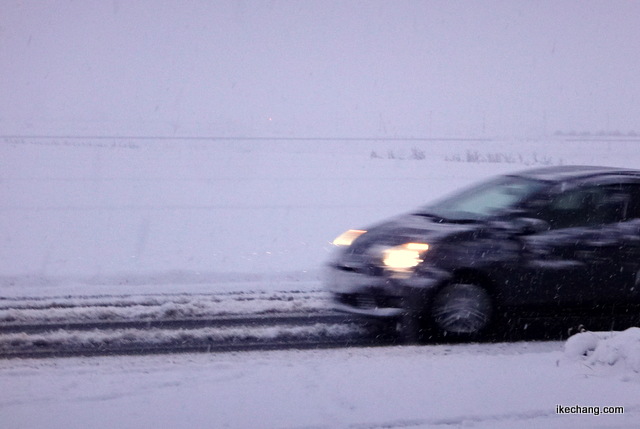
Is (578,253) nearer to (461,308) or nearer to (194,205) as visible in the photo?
(461,308)

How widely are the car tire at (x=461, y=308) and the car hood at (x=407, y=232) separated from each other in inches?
19.5

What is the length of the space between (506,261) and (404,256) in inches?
37.5

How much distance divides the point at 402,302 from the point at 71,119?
67.1 m

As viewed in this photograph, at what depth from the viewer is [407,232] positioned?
22.1 feet

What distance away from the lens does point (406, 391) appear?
4922mm

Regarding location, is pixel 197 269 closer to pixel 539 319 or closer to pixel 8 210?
pixel 539 319

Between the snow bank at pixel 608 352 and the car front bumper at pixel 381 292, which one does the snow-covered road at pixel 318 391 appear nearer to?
the snow bank at pixel 608 352

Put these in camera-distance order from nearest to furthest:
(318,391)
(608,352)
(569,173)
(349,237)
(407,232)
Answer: (318,391), (608,352), (407,232), (569,173), (349,237)

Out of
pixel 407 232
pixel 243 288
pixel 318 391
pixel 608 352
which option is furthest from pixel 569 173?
pixel 243 288

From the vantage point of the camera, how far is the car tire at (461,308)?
6492 mm

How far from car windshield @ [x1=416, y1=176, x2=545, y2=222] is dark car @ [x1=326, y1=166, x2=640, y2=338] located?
0.02 meters

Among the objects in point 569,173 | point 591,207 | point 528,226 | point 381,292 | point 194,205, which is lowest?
point 381,292

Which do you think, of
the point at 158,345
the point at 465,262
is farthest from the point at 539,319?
the point at 158,345

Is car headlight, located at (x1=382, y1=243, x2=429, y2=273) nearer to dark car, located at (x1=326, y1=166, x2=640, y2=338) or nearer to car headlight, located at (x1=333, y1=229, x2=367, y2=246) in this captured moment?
dark car, located at (x1=326, y1=166, x2=640, y2=338)
